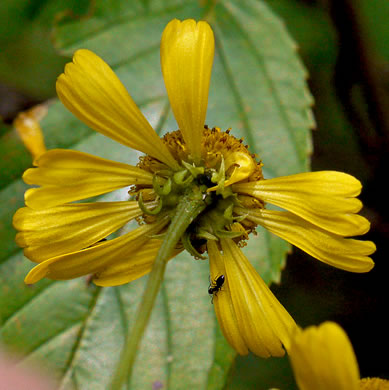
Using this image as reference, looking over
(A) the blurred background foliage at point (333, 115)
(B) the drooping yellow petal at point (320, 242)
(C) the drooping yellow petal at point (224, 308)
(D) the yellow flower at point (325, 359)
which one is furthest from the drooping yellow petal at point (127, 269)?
(A) the blurred background foliage at point (333, 115)

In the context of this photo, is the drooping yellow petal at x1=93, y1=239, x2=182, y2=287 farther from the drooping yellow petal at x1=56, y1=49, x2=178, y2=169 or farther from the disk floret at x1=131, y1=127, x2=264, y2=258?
the drooping yellow petal at x1=56, y1=49, x2=178, y2=169

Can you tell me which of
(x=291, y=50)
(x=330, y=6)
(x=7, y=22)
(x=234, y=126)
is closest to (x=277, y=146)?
(x=234, y=126)

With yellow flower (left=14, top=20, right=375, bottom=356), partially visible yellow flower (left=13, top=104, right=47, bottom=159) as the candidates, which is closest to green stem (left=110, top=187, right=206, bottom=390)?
yellow flower (left=14, top=20, right=375, bottom=356)

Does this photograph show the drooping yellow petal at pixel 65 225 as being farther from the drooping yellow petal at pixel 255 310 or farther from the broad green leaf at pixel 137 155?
the broad green leaf at pixel 137 155

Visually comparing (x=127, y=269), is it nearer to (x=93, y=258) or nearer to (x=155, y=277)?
(x=93, y=258)

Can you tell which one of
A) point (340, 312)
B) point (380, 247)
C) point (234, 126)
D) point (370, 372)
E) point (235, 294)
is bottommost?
point (370, 372)

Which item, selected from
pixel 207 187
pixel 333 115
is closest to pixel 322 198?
pixel 207 187

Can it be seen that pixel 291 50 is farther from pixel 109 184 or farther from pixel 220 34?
pixel 109 184
